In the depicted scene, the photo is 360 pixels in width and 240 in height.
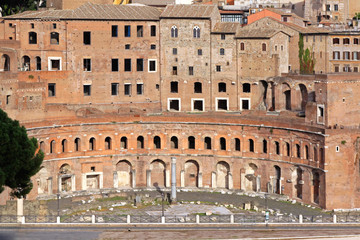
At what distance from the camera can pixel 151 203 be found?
81.8 m

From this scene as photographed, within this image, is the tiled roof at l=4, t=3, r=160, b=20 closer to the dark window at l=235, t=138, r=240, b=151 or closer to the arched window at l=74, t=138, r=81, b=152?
the arched window at l=74, t=138, r=81, b=152

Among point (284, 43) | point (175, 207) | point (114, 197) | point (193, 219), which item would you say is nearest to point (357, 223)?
point (193, 219)

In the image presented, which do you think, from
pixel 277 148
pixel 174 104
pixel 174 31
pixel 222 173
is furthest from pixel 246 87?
pixel 277 148

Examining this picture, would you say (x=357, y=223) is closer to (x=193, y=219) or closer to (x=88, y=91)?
(x=193, y=219)

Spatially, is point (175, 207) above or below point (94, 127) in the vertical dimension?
below

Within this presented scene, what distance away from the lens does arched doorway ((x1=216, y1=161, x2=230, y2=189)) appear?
288 ft

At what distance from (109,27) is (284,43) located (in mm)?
15742

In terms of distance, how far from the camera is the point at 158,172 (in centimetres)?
8888

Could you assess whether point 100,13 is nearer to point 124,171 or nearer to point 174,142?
point 174,142

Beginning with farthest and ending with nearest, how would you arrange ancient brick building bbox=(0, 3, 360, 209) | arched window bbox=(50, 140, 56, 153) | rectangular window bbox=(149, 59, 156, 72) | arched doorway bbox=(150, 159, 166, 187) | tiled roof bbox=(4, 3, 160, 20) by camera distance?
rectangular window bbox=(149, 59, 156, 72) → tiled roof bbox=(4, 3, 160, 20) → arched doorway bbox=(150, 159, 166, 187) → arched window bbox=(50, 140, 56, 153) → ancient brick building bbox=(0, 3, 360, 209)

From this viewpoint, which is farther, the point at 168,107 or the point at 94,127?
the point at 168,107

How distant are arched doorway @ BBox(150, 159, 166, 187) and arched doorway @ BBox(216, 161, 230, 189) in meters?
4.63

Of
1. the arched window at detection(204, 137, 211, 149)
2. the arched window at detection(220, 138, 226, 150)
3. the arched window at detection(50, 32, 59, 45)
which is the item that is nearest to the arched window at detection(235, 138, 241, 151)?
the arched window at detection(220, 138, 226, 150)

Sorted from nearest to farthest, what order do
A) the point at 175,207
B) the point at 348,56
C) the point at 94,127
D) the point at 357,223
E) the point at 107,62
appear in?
the point at 357,223 < the point at 175,207 < the point at 94,127 < the point at 107,62 < the point at 348,56
